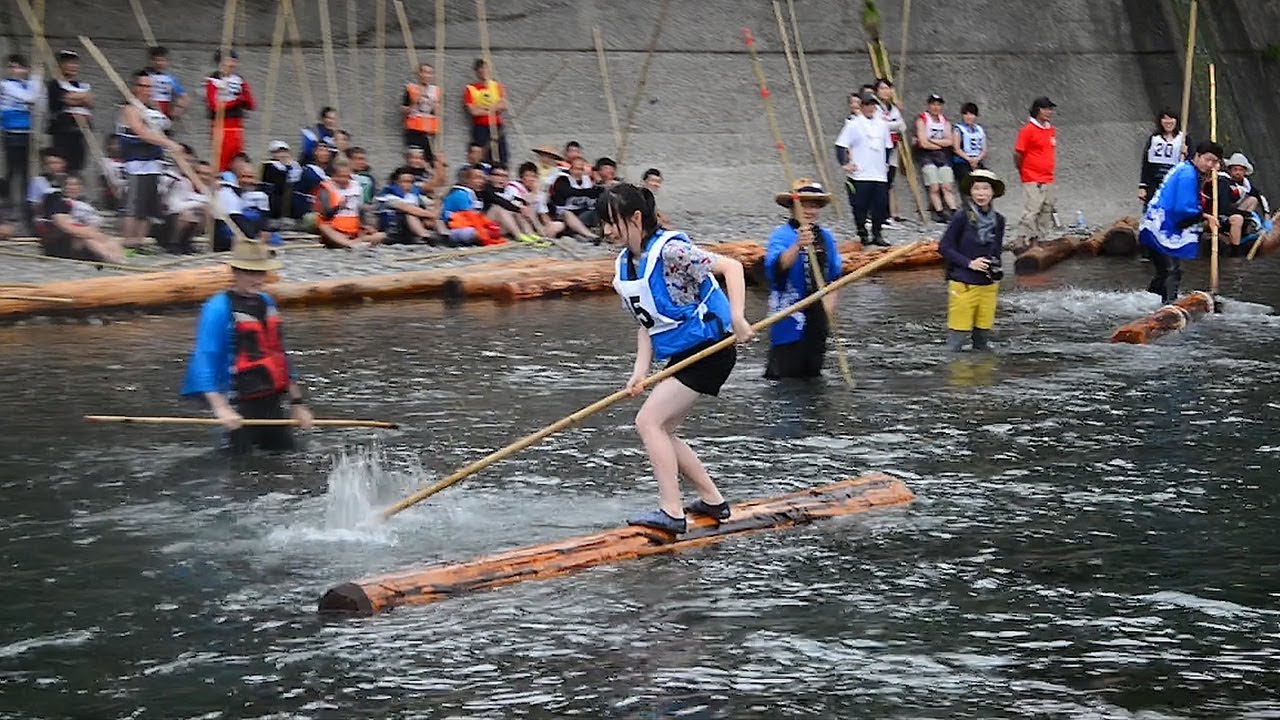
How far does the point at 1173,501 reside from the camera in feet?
31.9

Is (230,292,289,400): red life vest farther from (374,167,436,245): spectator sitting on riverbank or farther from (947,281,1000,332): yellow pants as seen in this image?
(374,167,436,245): spectator sitting on riverbank

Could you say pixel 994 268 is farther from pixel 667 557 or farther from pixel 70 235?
pixel 70 235

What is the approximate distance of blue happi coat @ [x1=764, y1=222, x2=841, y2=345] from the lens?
44.3 feet

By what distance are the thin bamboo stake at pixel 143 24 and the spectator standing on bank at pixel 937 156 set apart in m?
10.3

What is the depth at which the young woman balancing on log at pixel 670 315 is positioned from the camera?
8.64 meters

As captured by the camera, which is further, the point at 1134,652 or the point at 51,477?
the point at 51,477

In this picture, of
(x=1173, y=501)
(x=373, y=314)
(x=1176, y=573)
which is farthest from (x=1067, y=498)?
(x=373, y=314)

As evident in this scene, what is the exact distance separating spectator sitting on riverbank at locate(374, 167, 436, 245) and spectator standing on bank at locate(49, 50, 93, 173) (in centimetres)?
327

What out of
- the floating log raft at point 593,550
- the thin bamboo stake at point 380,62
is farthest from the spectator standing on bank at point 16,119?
the floating log raft at point 593,550

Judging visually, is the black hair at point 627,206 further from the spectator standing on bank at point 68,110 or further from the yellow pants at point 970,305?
the spectator standing on bank at point 68,110

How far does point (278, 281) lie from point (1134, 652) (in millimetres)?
12604

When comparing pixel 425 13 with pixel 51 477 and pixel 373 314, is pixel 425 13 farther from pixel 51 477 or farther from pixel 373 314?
pixel 51 477

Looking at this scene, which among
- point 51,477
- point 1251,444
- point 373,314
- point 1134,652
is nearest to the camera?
point 1134,652

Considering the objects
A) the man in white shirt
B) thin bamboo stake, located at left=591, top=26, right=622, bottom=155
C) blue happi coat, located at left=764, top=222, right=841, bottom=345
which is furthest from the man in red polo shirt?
blue happi coat, located at left=764, top=222, right=841, bottom=345
